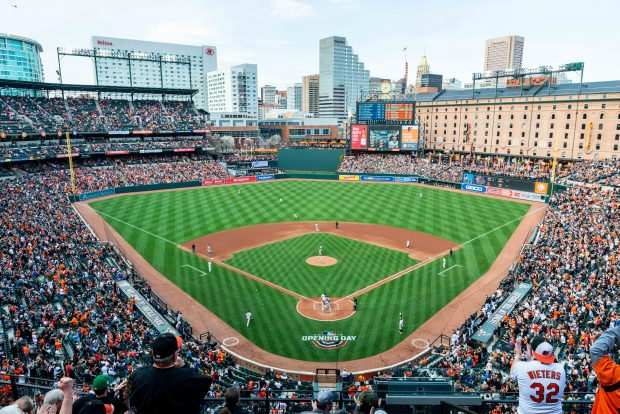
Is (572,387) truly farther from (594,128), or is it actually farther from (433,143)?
(433,143)

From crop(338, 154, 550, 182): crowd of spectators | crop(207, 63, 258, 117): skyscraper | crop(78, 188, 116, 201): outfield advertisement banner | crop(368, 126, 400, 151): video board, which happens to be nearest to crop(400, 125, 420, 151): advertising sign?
crop(368, 126, 400, 151): video board

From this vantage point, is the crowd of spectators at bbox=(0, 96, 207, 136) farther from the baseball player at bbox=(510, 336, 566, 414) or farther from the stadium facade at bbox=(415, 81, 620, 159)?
the baseball player at bbox=(510, 336, 566, 414)

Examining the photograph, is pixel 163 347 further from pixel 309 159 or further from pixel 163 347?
pixel 309 159

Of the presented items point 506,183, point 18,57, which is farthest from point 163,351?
point 18,57

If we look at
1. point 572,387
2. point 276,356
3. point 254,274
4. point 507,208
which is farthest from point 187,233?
point 507,208

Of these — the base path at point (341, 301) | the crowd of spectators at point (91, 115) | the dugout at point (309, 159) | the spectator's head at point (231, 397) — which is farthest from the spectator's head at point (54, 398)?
the dugout at point (309, 159)

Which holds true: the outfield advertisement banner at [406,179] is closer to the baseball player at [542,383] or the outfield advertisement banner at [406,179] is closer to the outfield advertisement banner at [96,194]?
the outfield advertisement banner at [96,194]
